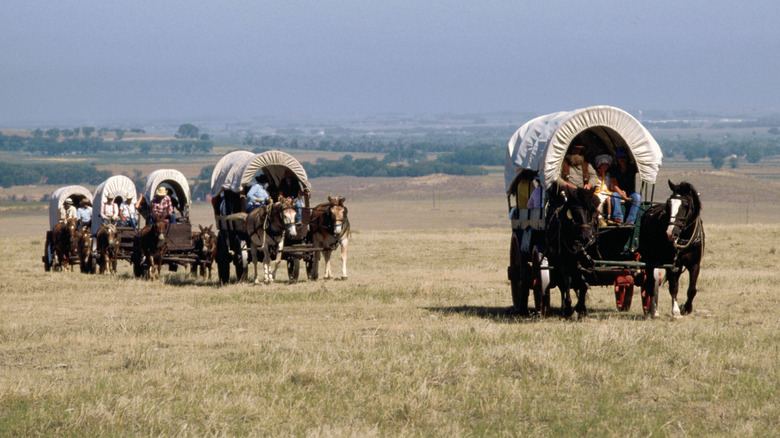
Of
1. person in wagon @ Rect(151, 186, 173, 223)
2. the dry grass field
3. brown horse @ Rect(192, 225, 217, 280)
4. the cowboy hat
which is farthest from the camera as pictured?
person in wagon @ Rect(151, 186, 173, 223)

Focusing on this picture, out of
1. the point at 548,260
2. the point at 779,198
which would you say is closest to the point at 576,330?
the point at 548,260

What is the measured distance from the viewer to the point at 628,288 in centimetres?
1445

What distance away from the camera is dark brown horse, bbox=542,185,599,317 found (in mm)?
12383

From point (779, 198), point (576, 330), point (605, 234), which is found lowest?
point (779, 198)

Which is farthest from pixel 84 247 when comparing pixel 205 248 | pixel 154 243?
pixel 205 248

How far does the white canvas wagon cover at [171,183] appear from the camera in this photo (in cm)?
2367

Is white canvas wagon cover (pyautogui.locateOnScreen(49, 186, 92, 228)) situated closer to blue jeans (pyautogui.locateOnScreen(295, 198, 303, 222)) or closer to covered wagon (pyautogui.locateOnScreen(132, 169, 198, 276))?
covered wagon (pyautogui.locateOnScreen(132, 169, 198, 276))

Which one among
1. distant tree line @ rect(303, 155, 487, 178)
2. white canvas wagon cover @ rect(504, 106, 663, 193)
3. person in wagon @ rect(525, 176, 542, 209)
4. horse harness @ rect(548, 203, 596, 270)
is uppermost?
white canvas wagon cover @ rect(504, 106, 663, 193)

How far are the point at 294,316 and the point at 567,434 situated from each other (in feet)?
25.6

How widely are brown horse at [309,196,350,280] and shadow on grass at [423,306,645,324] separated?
452cm

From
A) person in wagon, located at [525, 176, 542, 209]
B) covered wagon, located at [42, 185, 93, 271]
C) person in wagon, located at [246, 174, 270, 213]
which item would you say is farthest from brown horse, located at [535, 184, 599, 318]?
covered wagon, located at [42, 185, 93, 271]

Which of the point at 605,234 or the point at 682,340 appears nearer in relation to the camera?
the point at 682,340

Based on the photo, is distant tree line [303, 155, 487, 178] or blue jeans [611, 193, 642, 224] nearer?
blue jeans [611, 193, 642, 224]

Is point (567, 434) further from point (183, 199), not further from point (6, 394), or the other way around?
point (183, 199)
